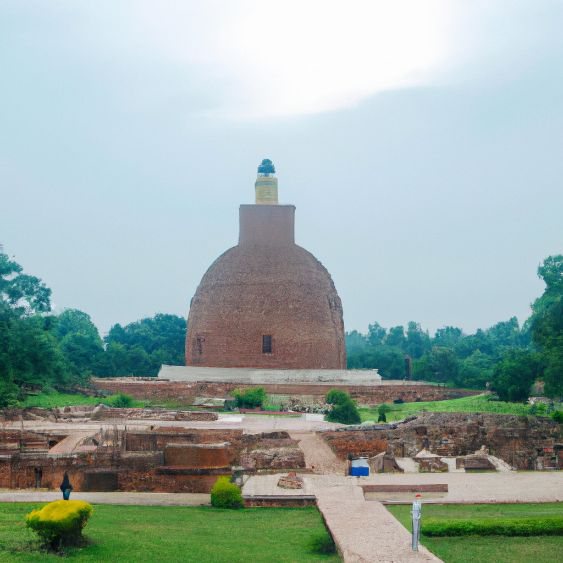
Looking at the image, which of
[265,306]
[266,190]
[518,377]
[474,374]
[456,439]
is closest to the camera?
[456,439]

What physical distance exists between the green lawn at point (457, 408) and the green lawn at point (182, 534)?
1529 cm

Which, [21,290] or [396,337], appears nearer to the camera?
[21,290]

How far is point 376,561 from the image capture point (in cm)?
715

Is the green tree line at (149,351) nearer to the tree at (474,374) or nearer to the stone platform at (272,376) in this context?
the tree at (474,374)

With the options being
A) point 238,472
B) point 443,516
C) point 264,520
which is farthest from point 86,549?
point 238,472

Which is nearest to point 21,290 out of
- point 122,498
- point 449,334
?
point 122,498

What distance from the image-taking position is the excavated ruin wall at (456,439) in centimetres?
1795

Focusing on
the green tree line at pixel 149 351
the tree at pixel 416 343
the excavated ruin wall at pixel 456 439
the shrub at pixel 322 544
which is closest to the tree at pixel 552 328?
the green tree line at pixel 149 351

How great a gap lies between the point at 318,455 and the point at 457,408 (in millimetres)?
11836

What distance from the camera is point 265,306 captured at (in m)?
38.1

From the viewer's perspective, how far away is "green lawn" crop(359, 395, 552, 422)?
26.6 meters

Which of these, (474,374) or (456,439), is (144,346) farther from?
(456,439)

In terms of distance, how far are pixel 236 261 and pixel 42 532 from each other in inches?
1222

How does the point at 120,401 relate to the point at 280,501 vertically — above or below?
above
